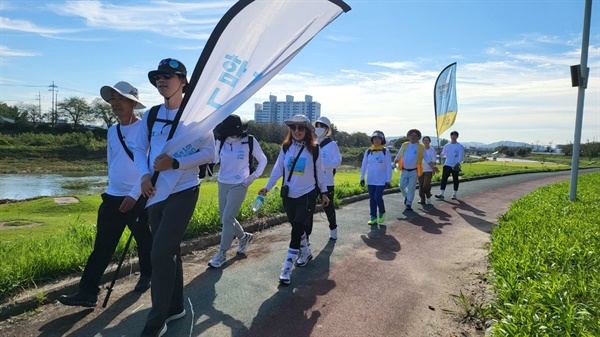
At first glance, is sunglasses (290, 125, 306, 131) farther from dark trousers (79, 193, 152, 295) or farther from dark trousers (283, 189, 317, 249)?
dark trousers (79, 193, 152, 295)

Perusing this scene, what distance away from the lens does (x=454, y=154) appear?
1141 centimetres

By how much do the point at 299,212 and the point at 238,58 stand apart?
2043mm


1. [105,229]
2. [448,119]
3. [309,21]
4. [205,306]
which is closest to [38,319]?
[105,229]

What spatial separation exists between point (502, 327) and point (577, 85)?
27.9 ft

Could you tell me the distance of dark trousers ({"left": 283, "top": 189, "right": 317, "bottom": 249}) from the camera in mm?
4535

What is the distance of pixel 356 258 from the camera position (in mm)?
5371

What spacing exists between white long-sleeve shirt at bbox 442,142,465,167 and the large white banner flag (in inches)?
361

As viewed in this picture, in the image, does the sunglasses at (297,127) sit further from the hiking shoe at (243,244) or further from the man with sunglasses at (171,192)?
the hiking shoe at (243,244)

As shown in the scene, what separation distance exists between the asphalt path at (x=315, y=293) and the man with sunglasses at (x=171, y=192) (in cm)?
33

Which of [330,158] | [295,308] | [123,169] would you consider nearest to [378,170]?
[330,158]

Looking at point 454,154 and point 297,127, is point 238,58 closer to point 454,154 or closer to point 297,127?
point 297,127

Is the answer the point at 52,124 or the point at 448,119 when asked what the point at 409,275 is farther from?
the point at 52,124

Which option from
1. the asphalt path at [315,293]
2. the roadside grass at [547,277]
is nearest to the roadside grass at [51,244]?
the asphalt path at [315,293]

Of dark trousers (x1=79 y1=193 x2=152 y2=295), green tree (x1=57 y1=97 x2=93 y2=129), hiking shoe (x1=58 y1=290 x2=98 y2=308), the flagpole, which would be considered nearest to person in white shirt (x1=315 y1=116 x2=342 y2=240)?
dark trousers (x1=79 y1=193 x2=152 y2=295)
